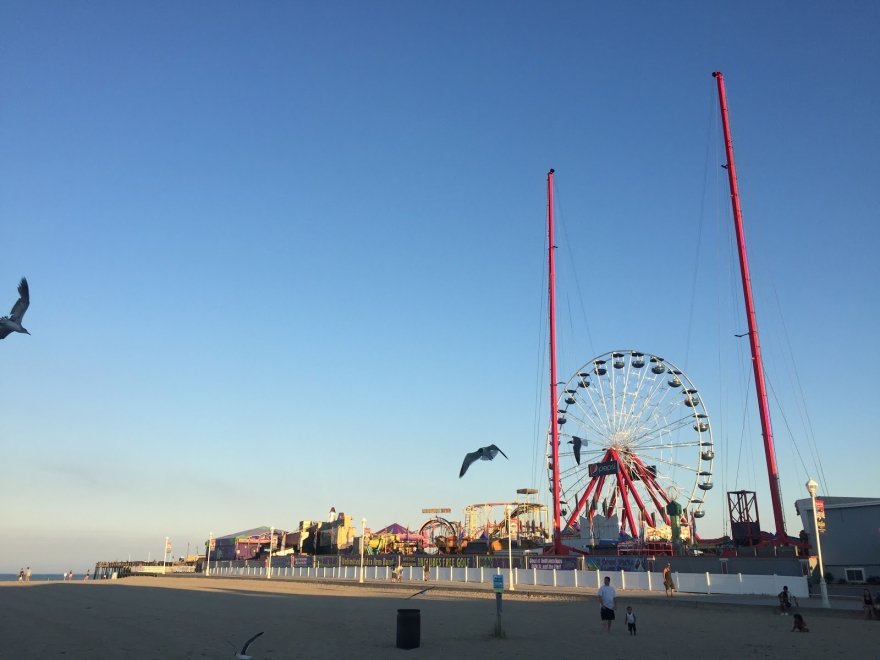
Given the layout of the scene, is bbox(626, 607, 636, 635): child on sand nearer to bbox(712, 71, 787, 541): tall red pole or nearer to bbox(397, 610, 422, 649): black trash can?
bbox(397, 610, 422, 649): black trash can

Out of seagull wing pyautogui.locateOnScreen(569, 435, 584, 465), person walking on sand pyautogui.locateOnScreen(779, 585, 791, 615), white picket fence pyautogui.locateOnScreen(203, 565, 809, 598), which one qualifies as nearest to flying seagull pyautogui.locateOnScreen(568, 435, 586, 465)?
seagull wing pyautogui.locateOnScreen(569, 435, 584, 465)

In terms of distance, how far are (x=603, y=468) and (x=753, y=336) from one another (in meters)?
18.7

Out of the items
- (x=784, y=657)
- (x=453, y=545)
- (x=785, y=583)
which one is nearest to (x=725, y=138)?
(x=785, y=583)

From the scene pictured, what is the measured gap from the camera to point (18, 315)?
94.8ft

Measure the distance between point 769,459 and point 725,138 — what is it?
934 inches

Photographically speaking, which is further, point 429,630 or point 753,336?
point 753,336

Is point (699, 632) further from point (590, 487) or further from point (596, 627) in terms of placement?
point (590, 487)

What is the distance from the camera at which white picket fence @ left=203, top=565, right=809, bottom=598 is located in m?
30.9

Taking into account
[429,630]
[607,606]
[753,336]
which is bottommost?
[429,630]

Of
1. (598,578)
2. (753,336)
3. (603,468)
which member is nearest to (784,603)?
(598,578)

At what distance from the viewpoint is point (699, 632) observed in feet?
66.2

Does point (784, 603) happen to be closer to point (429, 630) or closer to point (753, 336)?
point (429, 630)


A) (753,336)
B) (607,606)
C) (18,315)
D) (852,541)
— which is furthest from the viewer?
(753,336)

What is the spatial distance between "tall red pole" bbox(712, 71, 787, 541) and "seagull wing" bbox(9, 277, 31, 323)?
40.3 m
